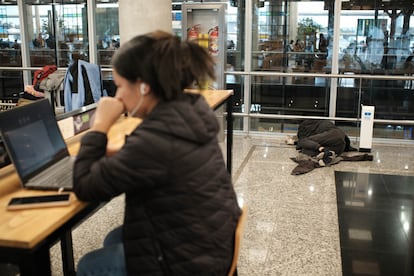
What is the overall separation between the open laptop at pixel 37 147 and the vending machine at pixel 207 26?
4.24 meters

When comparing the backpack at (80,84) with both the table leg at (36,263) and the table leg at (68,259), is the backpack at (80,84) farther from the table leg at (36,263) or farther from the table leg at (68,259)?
the table leg at (36,263)

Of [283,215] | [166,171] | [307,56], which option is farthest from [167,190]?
[307,56]

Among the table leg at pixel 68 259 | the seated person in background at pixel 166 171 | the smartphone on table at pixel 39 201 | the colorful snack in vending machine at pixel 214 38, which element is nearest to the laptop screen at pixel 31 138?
the smartphone on table at pixel 39 201

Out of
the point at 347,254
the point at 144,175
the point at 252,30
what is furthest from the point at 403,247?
the point at 252,30

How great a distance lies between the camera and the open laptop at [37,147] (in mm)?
1658

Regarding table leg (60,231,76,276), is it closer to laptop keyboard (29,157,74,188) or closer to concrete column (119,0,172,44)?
laptop keyboard (29,157,74,188)

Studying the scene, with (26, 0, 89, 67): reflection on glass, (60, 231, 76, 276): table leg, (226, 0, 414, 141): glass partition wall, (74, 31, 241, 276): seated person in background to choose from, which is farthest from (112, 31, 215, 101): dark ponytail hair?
(26, 0, 89, 67): reflection on glass

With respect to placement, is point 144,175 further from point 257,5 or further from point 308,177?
point 257,5

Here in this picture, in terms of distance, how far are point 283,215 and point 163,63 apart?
2561mm

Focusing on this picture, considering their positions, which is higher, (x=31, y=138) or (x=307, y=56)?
(x=307, y=56)

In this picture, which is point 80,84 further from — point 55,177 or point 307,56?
point 307,56

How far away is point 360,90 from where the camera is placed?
243 inches

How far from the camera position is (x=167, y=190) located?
1373 mm

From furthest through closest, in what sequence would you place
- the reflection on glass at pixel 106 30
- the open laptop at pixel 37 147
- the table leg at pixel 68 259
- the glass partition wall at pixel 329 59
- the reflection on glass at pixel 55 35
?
the reflection on glass at pixel 55 35 → the reflection on glass at pixel 106 30 → the glass partition wall at pixel 329 59 → the table leg at pixel 68 259 → the open laptop at pixel 37 147
